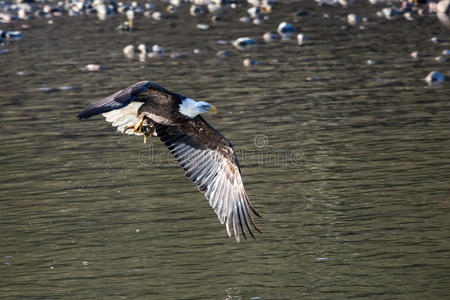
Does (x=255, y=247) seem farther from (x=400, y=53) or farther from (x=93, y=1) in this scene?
(x=93, y=1)

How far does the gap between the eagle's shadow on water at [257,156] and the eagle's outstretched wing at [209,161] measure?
8.35 ft

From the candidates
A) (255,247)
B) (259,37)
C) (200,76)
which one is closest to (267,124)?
(200,76)

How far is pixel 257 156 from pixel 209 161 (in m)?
2.92

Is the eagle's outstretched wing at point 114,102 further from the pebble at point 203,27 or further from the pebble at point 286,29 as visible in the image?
the pebble at point 203,27

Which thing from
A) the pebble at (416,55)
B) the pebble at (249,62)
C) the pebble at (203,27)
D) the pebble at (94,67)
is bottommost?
the pebble at (94,67)

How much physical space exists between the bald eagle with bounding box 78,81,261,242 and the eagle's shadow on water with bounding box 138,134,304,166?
2.56m

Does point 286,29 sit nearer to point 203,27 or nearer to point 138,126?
point 203,27

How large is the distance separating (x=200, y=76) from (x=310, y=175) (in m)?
6.48

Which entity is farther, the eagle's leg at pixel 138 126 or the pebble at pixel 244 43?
the pebble at pixel 244 43

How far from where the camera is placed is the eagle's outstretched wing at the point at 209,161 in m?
8.36

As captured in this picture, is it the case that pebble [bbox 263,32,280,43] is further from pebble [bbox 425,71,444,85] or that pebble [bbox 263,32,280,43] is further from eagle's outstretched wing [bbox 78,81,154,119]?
eagle's outstretched wing [bbox 78,81,154,119]

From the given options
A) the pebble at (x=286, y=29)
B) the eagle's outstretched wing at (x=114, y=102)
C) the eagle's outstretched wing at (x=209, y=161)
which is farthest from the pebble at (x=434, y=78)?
the eagle's outstretched wing at (x=114, y=102)

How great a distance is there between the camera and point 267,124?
13.1 metres

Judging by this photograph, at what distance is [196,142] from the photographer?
350 inches
